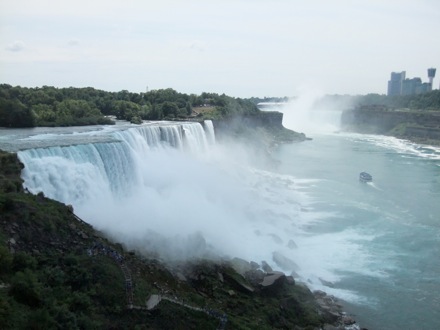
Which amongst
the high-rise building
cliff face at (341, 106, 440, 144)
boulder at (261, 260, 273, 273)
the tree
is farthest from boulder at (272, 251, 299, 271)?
the high-rise building

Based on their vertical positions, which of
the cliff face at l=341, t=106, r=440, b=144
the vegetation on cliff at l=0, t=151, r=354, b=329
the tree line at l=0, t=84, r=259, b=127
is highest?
the tree line at l=0, t=84, r=259, b=127

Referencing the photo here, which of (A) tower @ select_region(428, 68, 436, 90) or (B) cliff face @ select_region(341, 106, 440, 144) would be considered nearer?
(B) cliff face @ select_region(341, 106, 440, 144)

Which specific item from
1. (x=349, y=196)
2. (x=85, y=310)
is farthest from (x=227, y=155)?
(x=85, y=310)

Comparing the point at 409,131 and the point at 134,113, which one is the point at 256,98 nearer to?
the point at 409,131

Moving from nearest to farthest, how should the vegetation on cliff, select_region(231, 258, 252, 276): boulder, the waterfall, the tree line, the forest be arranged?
the vegetation on cliff
select_region(231, 258, 252, 276): boulder
the waterfall
the tree line
the forest

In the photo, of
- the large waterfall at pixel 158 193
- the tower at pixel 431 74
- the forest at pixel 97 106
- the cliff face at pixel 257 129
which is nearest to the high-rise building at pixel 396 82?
the tower at pixel 431 74

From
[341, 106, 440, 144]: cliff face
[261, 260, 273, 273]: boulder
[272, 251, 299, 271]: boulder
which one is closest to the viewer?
[261, 260, 273, 273]: boulder

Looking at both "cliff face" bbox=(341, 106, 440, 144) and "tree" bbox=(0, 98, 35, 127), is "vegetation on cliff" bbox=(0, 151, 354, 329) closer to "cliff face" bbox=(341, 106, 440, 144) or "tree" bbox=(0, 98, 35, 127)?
"tree" bbox=(0, 98, 35, 127)
